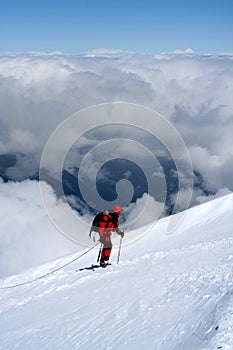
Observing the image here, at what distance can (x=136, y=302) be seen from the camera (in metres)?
11.9

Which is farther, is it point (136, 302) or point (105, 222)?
point (105, 222)

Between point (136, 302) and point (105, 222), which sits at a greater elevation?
point (105, 222)

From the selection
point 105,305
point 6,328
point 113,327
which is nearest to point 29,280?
point 6,328

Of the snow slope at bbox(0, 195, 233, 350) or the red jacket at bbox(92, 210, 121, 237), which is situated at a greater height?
the red jacket at bbox(92, 210, 121, 237)

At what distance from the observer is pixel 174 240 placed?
65.0ft

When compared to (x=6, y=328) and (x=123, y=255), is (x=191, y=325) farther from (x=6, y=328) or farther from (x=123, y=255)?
(x=123, y=255)

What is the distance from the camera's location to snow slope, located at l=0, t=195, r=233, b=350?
9.38 metres

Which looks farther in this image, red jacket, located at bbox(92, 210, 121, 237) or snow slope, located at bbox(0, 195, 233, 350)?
red jacket, located at bbox(92, 210, 121, 237)

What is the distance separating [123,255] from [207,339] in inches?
452

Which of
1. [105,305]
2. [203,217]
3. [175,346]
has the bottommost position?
→ [175,346]

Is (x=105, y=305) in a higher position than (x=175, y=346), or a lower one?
higher

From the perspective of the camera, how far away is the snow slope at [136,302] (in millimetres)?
9375

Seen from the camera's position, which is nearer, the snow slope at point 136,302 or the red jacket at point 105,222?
the snow slope at point 136,302

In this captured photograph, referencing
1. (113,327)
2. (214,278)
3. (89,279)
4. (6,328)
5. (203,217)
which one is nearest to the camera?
(113,327)
